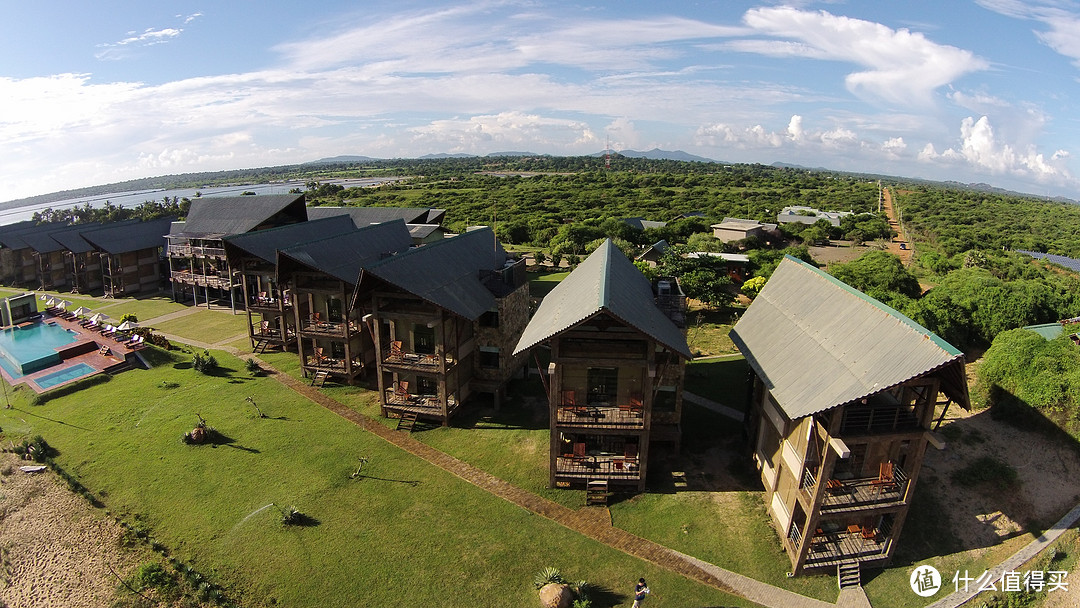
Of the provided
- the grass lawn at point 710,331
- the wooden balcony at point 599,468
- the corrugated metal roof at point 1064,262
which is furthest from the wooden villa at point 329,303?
the corrugated metal roof at point 1064,262

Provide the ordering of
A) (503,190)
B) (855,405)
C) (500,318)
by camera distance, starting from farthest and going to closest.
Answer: (503,190)
(500,318)
(855,405)

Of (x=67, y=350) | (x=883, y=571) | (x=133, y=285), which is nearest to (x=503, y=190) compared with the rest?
(x=133, y=285)

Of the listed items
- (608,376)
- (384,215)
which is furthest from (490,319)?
(384,215)

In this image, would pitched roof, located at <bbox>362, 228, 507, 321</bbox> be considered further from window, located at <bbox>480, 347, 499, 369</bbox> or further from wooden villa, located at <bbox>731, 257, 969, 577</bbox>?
wooden villa, located at <bbox>731, 257, 969, 577</bbox>

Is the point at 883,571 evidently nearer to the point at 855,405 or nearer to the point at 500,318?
the point at 855,405

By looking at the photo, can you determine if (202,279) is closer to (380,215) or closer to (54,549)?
(380,215)

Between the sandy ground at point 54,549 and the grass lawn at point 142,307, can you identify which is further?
the grass lawn at point 142,307

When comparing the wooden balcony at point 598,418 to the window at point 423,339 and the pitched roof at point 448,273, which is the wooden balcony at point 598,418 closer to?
the pitched roof at point 448,273
